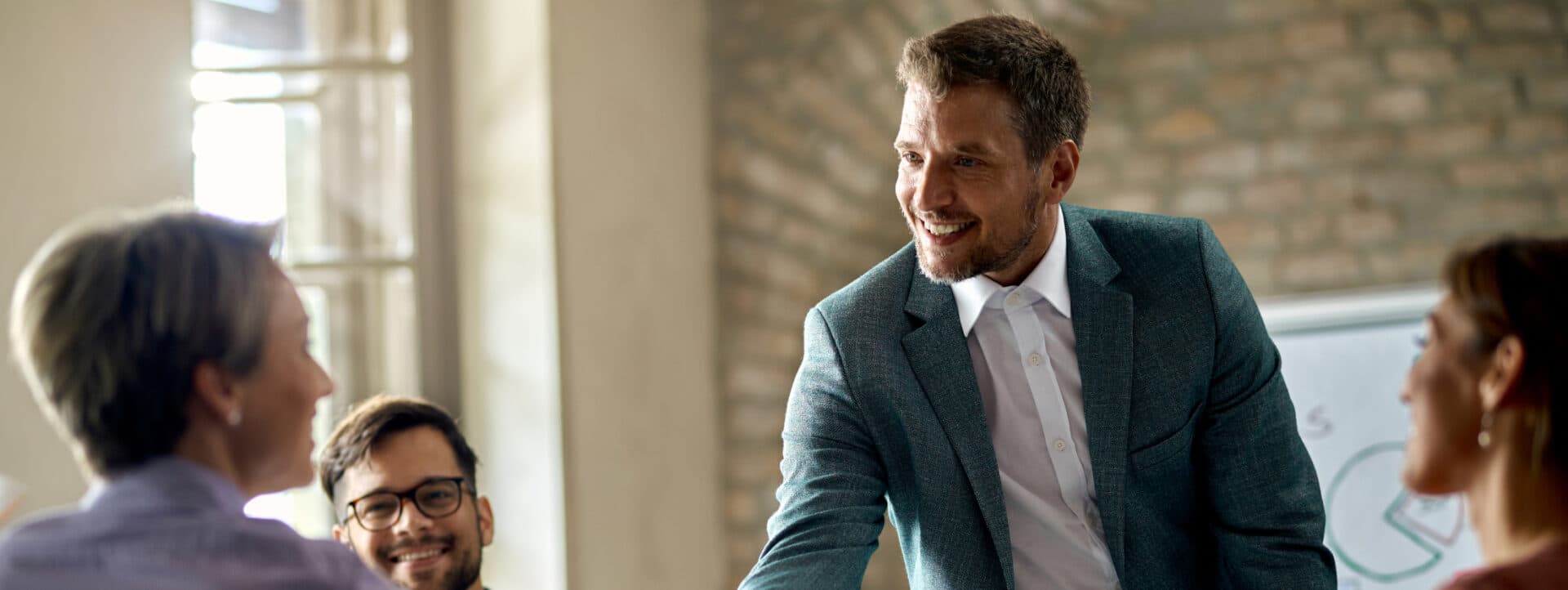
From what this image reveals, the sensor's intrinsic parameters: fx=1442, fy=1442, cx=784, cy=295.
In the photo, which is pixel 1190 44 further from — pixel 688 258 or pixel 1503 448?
pixel 1503 448

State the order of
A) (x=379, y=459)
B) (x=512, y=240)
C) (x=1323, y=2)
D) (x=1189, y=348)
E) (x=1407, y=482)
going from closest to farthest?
(x=1407, y=482) < (x=1189, y=348) < (x=379, y=459) < (x=512, y=240) < (x=1323, y=2)

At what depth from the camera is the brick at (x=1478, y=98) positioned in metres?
3.43

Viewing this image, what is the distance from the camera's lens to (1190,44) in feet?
12.0

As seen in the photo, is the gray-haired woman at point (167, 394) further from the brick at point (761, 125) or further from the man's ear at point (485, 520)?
the brick at point (761, 125)

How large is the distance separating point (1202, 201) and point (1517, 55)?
790 mm

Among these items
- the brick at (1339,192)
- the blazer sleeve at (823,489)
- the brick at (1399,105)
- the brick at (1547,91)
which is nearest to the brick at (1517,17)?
the brick at (1547,91)

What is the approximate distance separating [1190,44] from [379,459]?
237 cm

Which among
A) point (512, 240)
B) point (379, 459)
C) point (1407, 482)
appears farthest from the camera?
point (512, 240)

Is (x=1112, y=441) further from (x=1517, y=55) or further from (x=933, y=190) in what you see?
(x=1517, y=55)

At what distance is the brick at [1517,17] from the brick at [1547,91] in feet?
0.38

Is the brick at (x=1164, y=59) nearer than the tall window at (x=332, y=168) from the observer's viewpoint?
No

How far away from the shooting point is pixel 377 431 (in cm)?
225

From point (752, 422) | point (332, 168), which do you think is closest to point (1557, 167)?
point (752, 422)

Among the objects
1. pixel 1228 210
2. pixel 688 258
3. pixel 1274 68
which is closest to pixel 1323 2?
pixel 1274 68
